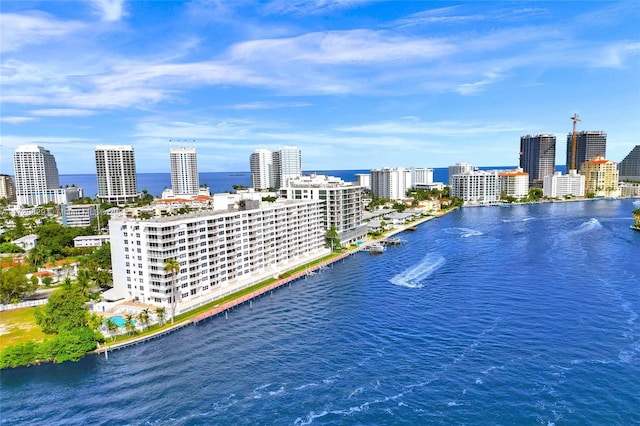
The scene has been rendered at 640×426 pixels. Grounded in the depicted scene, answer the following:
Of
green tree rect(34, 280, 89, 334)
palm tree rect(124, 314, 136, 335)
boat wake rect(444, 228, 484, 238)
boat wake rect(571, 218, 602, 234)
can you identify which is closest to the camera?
green tree rect(34, 280, 89, 334)

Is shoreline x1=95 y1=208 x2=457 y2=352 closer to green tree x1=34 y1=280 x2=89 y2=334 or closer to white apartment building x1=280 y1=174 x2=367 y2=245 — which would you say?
green tree x1=34 y1=280 x2=89 y2=334

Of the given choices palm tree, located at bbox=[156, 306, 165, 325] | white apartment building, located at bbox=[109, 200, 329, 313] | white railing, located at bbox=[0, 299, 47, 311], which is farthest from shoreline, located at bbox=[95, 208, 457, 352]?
white railing, located at bbox=[0, 299, 47, 311]

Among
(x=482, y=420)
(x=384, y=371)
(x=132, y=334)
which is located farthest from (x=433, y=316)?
(x=132, y=334)

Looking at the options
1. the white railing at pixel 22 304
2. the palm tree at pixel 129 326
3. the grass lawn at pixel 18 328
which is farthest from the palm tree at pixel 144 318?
the white railing at pixel 22 304

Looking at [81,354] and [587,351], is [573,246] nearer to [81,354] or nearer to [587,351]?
[587,351]

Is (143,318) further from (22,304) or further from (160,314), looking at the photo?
(22,304)

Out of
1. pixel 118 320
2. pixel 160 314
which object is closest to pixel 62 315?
pixel 118 320

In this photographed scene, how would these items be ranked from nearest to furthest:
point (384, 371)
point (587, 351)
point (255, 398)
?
1. point (255, 398)
2. point (384, 371)
3. point (587, 351)
